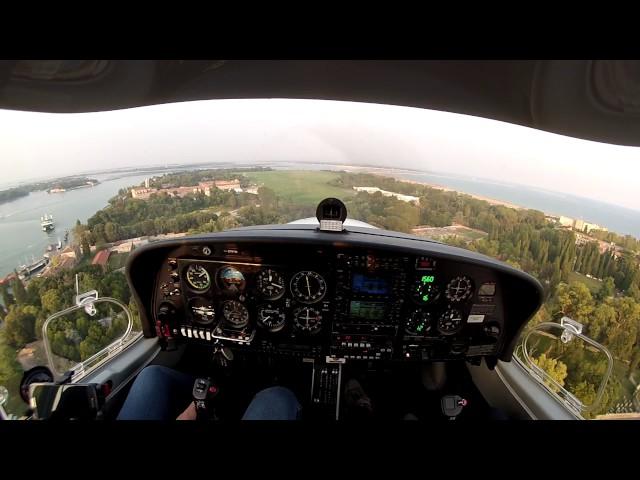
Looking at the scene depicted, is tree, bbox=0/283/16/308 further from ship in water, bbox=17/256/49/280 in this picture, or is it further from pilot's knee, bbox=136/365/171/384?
pilot's knee, bbox=136/365/171/384

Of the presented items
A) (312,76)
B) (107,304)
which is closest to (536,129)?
(312,76)

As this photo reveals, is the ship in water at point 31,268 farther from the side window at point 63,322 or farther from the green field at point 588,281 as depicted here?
the green field at point 588,281

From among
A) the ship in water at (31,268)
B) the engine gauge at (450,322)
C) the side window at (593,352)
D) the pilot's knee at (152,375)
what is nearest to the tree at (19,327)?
the ship in water at (31,268)

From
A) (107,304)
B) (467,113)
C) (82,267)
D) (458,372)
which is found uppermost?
(467,113)

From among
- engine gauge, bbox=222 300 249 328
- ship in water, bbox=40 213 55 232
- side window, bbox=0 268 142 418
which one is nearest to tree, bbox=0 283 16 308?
side window, bbox=0 268 142 418

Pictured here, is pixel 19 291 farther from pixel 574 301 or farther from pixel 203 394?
pixel 574 301

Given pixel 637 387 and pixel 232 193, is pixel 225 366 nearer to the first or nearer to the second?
pixel 232 193
